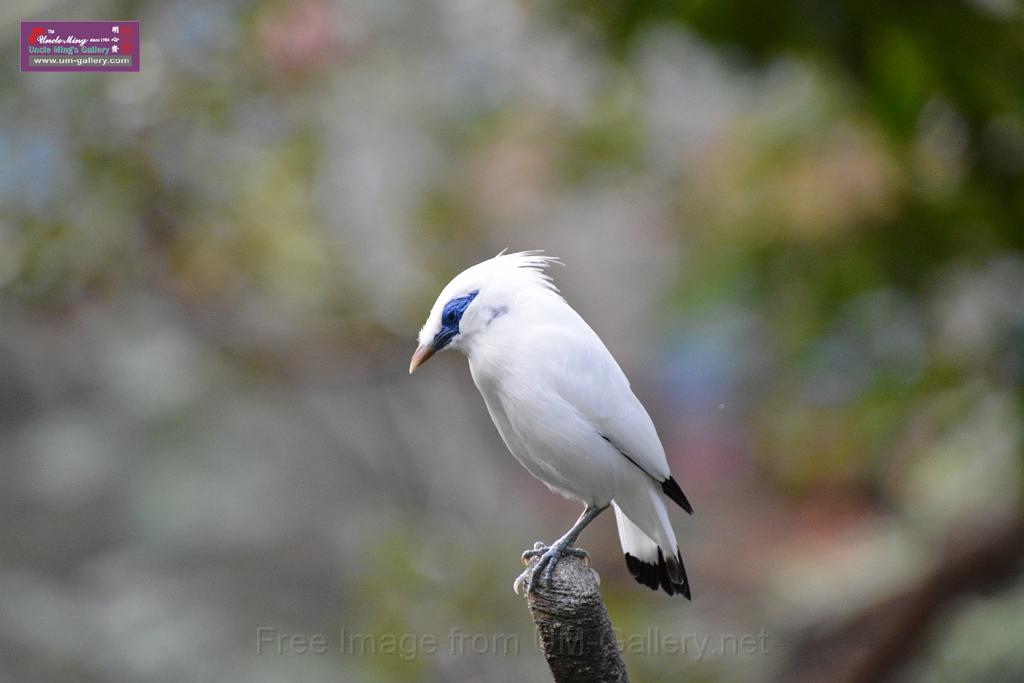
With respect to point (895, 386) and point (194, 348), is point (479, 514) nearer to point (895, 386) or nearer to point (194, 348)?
point (194, 348)

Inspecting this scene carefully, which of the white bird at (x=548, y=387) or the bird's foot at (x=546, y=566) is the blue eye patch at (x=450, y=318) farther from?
the bird's foot at (x=546, y=566)

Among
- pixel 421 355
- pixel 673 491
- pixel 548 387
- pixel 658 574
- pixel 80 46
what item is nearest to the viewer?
pixel 421 355

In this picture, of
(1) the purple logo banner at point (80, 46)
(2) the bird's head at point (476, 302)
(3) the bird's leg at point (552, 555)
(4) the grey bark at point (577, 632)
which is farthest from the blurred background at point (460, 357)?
(4) the grey bark at point (577, 632)

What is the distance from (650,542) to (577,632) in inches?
16.7

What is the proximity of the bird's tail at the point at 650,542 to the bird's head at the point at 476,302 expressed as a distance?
44cm

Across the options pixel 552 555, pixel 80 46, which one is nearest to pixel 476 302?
pixel 552 555

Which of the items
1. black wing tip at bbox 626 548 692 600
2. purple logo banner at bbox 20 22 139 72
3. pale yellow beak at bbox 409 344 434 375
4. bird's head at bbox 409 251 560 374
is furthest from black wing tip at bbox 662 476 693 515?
purple logo banner at bbox 20 22 139 72

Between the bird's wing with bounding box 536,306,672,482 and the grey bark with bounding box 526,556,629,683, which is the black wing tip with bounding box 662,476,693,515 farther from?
the grey bark with bounding box 526,556,629,683

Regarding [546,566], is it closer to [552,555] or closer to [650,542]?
[552,555]

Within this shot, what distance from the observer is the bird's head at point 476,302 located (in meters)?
2.00

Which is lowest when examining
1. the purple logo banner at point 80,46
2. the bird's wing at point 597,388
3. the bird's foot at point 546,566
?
the bird's foot at point 546,566

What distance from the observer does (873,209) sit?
4.31 metres

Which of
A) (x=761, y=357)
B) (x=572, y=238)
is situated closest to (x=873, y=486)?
(x=761, y=357)

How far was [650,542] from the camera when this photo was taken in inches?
94.0
